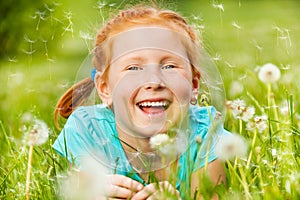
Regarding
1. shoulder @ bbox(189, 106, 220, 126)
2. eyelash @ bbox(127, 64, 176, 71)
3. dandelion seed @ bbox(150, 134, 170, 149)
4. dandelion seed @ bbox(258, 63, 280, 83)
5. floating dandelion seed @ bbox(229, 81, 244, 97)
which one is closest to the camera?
dandelion seed @ bbox(150, 134, 170, 149)

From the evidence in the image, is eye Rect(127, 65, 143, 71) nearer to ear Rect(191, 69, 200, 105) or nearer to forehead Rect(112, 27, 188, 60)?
forehead Rect(112, 27, 188, 60)

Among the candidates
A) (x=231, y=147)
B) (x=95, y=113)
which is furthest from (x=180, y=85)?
(x=95, y=113)

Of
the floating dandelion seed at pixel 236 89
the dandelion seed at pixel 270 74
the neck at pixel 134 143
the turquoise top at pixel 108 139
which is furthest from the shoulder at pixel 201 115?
the floating dandelion seed at pixel 236 89

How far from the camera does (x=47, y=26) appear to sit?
522 cm

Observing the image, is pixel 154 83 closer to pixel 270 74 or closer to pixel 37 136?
pixel 37 136

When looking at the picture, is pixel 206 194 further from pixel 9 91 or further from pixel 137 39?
pixel 9 91

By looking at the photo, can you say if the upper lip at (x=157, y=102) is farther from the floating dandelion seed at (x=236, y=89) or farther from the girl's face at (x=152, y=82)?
the floating dandelion seed at (x=236, y=89)

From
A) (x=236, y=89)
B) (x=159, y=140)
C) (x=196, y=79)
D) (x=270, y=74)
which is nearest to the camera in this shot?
(x=159, y=140)

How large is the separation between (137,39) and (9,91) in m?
1.84

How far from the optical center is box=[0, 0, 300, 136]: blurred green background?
2.48m

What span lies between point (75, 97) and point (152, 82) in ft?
1.21

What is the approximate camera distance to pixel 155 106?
1.60 meters

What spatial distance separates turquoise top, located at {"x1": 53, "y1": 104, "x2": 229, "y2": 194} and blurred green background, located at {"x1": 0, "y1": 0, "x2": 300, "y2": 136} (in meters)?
0.11

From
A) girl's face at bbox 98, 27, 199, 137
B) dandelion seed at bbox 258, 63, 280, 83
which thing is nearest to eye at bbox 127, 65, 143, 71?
girl's face at bbox 98, 27, 199, 137
